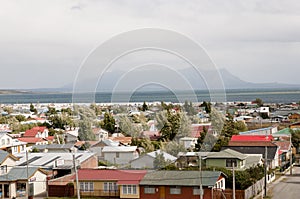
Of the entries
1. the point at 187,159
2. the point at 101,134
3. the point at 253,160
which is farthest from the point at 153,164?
the point at 101,134

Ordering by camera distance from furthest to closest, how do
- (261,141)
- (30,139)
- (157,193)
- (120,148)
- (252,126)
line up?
1. (252,126)
2. (30,139)
3. (261,141)
4. (120,148)
5. (157,193)

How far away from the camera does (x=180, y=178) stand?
973 cm

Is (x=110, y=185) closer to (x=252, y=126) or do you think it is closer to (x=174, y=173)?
(x=174, y=173)

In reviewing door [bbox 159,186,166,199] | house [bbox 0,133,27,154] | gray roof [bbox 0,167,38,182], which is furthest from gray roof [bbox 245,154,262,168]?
house [bbox 0,133,27,154]

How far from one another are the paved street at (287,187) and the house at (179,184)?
1.53 metres

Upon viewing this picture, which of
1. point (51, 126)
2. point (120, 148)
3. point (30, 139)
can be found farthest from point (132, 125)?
point (51, 126)

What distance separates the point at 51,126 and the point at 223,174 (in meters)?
18.2

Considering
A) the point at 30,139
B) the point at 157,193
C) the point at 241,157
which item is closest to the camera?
the point at 157,193

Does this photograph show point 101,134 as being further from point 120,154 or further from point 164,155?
point 164,155

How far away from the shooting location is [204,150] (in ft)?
45.3

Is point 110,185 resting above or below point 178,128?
below

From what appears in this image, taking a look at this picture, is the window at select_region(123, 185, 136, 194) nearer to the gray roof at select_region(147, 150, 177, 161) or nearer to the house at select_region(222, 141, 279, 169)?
the gray roof at select_region(147, 150, 177, 161)

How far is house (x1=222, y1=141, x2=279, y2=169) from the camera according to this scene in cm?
1438

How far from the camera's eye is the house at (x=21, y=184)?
34.7 feet
